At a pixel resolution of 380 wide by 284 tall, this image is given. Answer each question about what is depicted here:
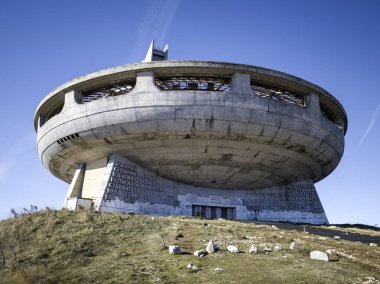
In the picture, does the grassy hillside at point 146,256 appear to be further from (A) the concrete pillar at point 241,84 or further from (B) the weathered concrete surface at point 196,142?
(A) the concrete pillar at point 241,84

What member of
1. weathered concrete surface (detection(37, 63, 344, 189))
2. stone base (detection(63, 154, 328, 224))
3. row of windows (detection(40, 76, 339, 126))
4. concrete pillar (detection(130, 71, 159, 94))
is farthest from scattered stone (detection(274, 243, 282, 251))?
row of windows (detection(40, 76, 339, 126))

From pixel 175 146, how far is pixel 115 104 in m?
4.46

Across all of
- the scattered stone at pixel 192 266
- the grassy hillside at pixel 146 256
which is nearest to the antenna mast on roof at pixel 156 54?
the grassy hillside at pixel 146 256

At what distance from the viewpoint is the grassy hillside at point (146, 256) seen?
7.86m

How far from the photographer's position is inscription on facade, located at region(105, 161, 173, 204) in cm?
2103

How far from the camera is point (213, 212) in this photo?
83.3 feet

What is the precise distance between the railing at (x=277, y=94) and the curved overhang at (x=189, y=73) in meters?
0.59

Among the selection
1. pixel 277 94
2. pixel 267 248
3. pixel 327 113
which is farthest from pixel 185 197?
pixel 267 248

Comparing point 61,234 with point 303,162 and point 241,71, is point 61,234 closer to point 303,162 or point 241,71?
point 241,71

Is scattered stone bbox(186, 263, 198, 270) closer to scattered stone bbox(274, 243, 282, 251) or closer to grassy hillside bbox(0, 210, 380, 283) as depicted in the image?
grassy hillside bbox(0, 210, 380, 283)

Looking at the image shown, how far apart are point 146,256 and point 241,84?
524 inches

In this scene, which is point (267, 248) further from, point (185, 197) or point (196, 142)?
point (185, 197)

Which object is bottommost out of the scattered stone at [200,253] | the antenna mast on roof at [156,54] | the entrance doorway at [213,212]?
the scattered stone at [200,253]

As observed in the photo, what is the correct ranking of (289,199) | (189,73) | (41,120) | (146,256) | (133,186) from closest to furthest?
(146,256)
(189,73)
(133,186)
(41,120)
(289,199)
